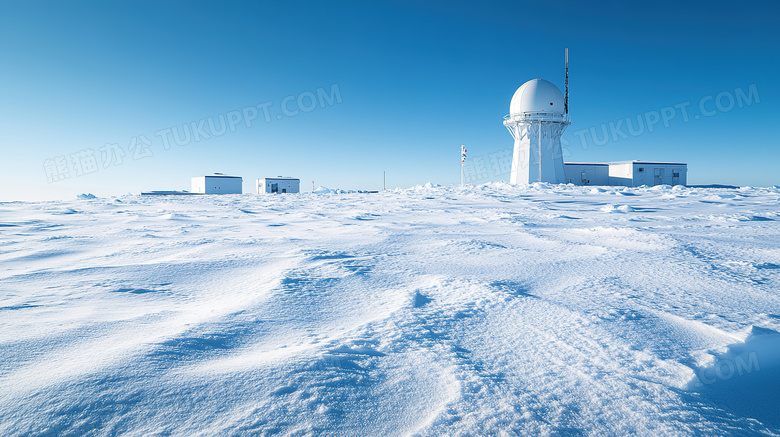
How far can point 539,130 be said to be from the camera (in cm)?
2477

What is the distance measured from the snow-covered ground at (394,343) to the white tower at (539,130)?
22.9 m

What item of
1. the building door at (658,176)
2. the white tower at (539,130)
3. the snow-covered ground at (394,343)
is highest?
the white tower at (539,130)

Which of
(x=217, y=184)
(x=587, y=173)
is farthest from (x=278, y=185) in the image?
(x=587, y=173)

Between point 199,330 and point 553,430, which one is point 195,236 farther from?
point 553,430

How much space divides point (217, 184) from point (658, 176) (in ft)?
127

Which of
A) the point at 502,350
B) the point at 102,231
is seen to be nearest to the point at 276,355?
the point at 502,350

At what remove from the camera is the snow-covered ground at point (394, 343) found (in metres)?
1.20

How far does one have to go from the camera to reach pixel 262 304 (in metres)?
2.15

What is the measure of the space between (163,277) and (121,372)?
1586 mm

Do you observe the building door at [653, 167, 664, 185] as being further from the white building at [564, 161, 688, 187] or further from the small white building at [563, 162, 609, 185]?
the small white building at [563, 162, 609, 185]

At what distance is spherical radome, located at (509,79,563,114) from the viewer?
24641mm

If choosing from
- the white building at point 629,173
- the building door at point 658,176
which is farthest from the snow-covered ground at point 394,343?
the building door at point 658,176

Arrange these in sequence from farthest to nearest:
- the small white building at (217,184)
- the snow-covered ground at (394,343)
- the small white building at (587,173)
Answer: the small white building at (217,184) < the small white building at (587,173) < the snow-covered ground at (394,343)

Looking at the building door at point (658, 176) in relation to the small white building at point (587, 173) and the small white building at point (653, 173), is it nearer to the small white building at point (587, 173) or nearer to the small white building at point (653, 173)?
the small white building at point (653, 173)
